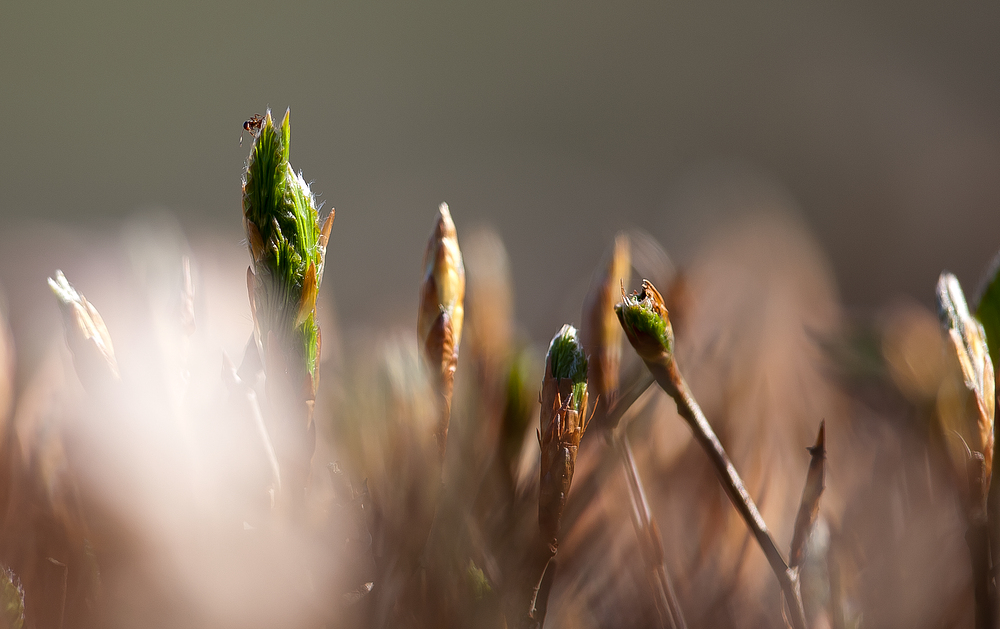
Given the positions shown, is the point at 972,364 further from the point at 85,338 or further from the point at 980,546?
the point at 85,338

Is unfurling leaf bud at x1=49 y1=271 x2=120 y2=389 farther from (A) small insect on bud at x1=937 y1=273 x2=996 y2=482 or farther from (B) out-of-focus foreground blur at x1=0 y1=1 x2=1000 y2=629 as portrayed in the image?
(A) small insect on bud at x1=937 y1=273 x2=996 y2=482

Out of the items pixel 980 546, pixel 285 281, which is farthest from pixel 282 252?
pixel 980 546

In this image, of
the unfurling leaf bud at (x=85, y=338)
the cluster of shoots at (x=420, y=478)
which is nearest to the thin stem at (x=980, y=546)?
the cluster of shoots at (x=420, y=478)

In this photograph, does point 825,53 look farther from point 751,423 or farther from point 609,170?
point 751,423

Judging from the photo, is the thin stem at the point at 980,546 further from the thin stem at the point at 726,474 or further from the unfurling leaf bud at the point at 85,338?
the unfurling leaf bud at the point at 85,338

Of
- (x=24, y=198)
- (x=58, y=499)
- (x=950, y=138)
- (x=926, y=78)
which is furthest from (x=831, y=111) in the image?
(x=24, y=198)

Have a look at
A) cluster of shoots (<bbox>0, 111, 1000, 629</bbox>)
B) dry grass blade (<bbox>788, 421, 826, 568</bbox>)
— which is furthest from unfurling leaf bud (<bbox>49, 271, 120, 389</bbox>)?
dry grass blade (<bbox>788, 421, 826, 568</bbox>)
